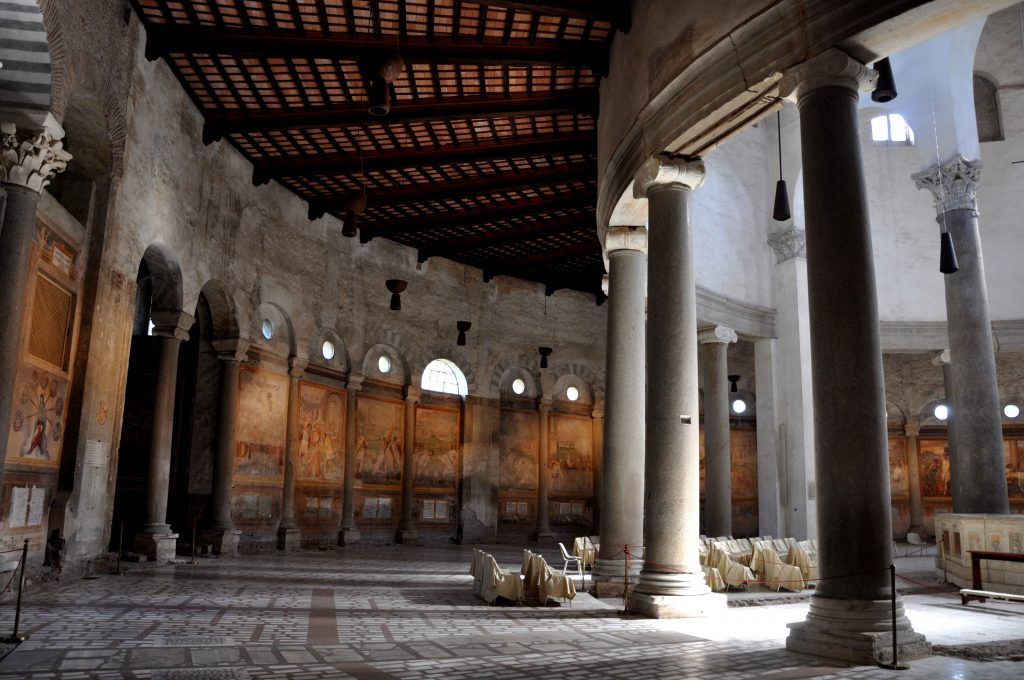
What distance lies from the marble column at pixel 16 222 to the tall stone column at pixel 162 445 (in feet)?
18.0

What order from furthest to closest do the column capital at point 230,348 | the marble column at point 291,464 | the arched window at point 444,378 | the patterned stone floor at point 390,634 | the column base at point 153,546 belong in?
1. the arched window at point 444,378
2. the marble column at point 291,464
3. the column capital at point 230,348
4. the column base at point 153,546
5. the patterned stone floor at point 390,634

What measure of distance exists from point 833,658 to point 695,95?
608 cm

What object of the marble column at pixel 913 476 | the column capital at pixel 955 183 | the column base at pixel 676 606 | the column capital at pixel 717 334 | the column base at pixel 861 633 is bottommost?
the column base at pixel 676 606

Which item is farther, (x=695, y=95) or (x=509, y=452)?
(x=509, y=452)

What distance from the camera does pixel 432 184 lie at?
738 inches

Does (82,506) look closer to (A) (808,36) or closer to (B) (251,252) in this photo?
(B) (251,252)

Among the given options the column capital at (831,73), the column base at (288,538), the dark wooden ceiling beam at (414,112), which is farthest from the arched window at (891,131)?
the column base at (288,538)

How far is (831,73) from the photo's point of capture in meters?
7.17

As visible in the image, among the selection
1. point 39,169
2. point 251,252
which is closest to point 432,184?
point 251,252

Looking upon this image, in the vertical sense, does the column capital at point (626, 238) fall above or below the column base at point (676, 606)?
above

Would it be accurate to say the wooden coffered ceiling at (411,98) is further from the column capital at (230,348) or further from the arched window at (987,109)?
the arched window at (987,109)

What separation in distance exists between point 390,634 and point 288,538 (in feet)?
38.6

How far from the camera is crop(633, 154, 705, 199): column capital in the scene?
9.72 meters

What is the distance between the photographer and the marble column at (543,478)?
2509cm
